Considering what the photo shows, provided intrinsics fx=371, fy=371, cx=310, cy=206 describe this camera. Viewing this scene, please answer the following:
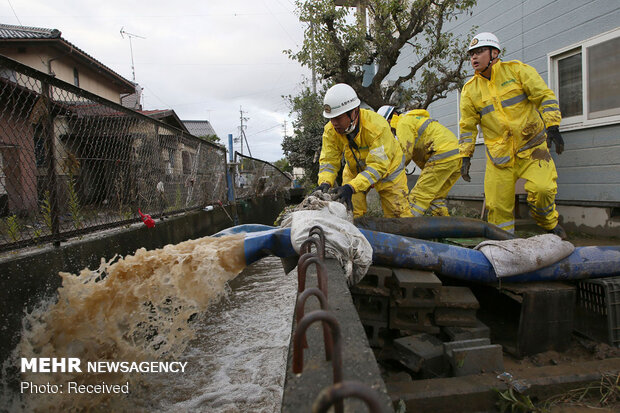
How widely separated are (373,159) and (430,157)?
5.45 feet

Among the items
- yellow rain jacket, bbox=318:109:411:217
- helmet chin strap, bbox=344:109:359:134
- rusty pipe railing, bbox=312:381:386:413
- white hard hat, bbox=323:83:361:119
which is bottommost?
rusty pipe railing, bbox=312:381:386:413

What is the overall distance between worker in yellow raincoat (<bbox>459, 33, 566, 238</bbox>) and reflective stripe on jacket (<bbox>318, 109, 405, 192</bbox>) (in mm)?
1055

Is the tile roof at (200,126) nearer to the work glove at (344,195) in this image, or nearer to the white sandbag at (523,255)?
the work glove at (344,195)

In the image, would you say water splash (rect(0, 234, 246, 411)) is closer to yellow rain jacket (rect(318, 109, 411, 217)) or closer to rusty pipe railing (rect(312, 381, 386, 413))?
rusty pipe railing (rect(312, 381, 386, 413))

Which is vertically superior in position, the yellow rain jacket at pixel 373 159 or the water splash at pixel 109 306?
the yellow rain jacket at pixel 373 159

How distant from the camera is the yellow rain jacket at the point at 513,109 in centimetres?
384

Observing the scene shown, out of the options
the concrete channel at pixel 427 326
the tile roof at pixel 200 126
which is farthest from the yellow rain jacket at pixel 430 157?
the tile roof at pixel 200 126

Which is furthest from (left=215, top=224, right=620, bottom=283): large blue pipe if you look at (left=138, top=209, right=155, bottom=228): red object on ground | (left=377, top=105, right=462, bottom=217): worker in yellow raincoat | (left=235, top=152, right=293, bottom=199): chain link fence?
(left=235, top=152, right=293, bottom=199): chain link fence

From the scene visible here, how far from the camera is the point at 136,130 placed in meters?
4.62

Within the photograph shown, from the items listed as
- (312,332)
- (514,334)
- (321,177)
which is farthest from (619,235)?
(312,332)

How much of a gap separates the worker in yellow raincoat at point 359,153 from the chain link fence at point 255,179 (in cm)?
612

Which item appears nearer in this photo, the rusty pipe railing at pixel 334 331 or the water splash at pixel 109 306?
the rusty pipe railing at pixel 334 331

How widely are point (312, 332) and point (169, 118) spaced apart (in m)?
21.1

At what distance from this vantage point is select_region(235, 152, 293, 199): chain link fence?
1147cm
